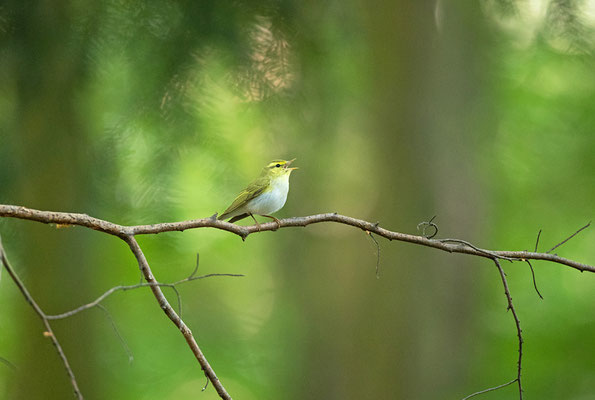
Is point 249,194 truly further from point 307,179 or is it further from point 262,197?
point 307,179

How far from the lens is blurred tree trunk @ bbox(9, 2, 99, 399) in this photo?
4059 millimetres

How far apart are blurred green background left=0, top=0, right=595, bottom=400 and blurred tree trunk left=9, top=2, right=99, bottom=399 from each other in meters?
0.02

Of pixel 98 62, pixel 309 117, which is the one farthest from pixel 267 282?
pixel 98 62

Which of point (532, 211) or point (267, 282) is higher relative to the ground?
point (532, 211)

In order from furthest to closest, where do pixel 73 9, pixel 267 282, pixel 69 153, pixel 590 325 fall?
pixel 267 282 → pixel 590 325 → pixel 69 153 → pixel 73 9

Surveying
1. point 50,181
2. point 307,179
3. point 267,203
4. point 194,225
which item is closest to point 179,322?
point 194,225

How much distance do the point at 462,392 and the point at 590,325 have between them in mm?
4069

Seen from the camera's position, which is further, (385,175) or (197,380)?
(197,380)

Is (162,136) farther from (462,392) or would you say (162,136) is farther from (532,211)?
(532,211)

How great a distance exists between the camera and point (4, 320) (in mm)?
8609

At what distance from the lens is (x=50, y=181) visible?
16.8 feet

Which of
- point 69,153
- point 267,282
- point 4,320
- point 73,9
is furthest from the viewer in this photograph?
point 267,282

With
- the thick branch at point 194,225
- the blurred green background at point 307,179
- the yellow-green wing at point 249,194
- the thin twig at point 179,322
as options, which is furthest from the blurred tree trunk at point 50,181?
the thin twig at point 179,322

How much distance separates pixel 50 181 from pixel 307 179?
452cm
